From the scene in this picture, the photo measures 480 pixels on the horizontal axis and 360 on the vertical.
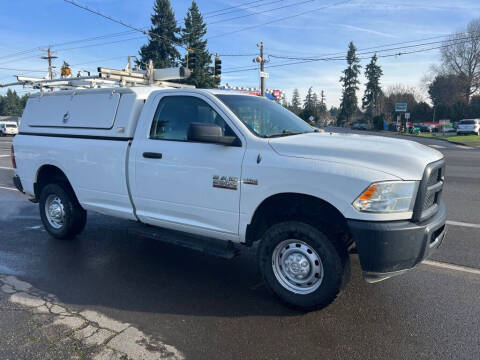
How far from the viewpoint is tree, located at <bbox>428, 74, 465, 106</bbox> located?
212ft

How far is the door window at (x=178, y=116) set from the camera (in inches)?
163

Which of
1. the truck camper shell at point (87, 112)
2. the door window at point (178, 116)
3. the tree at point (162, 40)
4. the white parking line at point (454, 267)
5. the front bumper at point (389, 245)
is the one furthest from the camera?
the tree at point (162, 40)

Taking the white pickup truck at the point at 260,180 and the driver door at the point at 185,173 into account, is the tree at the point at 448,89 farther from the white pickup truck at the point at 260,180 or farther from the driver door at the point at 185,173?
the driver door at the point at 185,173

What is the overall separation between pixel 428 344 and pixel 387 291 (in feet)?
3.10

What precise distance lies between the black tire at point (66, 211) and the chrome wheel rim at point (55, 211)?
33mm

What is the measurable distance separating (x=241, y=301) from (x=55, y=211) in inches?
134

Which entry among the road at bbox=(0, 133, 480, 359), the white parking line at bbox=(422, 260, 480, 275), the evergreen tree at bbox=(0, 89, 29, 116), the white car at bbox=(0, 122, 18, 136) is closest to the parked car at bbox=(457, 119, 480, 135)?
the road at bbox=(0, 133, 480, 359)

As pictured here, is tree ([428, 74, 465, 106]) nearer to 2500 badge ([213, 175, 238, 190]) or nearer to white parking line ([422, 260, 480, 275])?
white parking line ([422, 260, 480, 275])

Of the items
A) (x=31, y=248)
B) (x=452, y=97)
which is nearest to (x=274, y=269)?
(x=31, y=248)

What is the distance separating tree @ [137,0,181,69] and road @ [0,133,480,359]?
48.8m

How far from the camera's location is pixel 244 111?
4.05 meters

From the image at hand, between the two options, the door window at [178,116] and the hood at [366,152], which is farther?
the door window at [178,116]

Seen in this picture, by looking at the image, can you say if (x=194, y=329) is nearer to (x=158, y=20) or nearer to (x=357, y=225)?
(x=357, y=225)

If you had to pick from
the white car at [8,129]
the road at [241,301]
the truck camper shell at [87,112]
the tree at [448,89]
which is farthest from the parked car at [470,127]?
the white car at [8,129]
